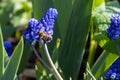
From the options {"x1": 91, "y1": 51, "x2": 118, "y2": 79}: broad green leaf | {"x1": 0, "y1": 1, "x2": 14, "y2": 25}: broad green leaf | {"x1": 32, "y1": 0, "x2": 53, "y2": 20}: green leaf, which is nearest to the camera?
{"x1": 91, "y1": 51, "x2": 118, "y2": 79}: broad green leaf

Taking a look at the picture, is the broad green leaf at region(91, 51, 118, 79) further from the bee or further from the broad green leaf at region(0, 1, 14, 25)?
the broad green leaf at region(0, 1, 14, 25)

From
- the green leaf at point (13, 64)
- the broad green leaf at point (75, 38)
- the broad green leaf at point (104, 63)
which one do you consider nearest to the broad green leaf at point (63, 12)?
the broad green leaf at point (75, 38)

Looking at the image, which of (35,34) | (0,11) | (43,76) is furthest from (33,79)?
(35,34)

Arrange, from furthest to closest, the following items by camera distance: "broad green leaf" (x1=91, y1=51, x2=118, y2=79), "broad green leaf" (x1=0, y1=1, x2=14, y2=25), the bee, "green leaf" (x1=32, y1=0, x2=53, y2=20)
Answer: "broad green leaf" (x1=0, y1=1, x2=14, y2=25) → "green leaf" (x1=32, y1=0, x2=53, y2=20) → "broad green leaf" (x1=91, y1=51, x2=118, y2=79) → the bee

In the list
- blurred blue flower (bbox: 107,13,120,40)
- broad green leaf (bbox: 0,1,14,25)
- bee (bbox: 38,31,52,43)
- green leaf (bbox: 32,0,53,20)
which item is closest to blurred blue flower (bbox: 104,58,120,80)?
blurred blue flower (bbox: 107,13,120,40)

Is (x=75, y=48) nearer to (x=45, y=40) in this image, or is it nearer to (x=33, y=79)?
(x=45, y=40)

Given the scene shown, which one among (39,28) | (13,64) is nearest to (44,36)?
(39,28)

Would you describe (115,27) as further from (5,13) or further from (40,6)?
(5,13)
